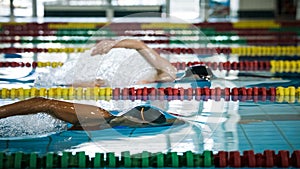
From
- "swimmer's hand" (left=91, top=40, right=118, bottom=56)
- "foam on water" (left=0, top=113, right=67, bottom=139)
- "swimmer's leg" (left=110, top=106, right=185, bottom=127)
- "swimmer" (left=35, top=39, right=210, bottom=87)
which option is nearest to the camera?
"foam on water" (left=0, top=113, right=67, bottom=139)

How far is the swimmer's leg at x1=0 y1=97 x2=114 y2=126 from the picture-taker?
3.77m

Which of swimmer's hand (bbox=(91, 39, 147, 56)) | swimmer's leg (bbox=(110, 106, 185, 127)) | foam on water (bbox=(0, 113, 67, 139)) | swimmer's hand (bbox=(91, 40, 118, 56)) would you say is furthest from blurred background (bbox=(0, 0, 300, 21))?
foam on water (bbox=(0, 113, 67, 139))

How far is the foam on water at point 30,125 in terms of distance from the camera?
4.02 m

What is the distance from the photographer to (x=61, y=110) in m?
3.88

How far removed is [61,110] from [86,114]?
167 mm

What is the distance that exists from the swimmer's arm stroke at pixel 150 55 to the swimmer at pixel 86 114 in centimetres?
99

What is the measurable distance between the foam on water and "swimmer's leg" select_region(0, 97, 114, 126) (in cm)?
12

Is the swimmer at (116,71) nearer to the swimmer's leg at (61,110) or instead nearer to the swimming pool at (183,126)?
the swimming pool at (183,126)

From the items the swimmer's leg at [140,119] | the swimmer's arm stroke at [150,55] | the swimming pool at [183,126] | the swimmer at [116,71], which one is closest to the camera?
A: the swimming pool at [183,126]

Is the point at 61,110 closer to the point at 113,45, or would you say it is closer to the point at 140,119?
the point at 140,119

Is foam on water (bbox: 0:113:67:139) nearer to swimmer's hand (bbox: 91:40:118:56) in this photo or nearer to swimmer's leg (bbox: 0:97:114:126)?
swimmer's leg (bbox: 0:97:114:126)

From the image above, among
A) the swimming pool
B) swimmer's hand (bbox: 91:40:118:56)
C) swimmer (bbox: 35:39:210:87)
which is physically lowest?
the swimming pool

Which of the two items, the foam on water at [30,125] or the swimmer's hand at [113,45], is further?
the swimmer's hand at [113,45]

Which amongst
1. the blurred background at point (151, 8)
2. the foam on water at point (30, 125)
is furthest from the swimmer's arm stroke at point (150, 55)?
the blurred background at point (151, 8)
